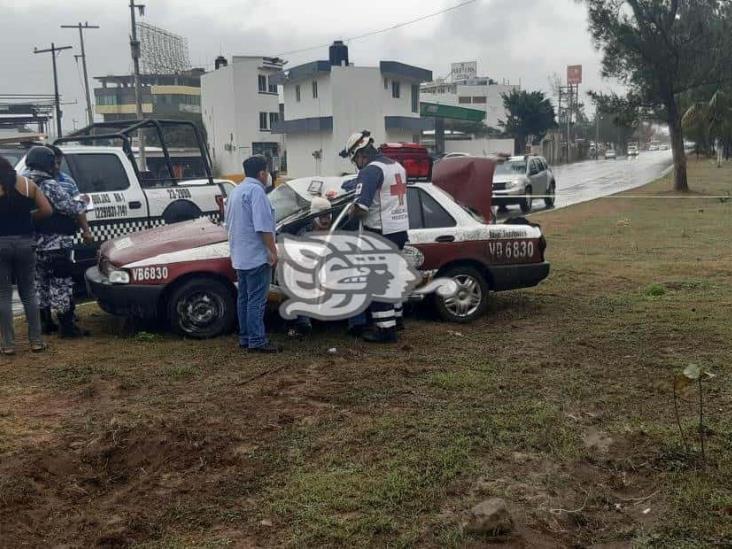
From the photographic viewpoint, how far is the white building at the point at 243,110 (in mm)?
53438

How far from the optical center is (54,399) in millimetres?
5211

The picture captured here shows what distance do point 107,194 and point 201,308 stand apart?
308 centimetres

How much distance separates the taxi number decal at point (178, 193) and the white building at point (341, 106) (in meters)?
33.7

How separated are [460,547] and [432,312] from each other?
4537 millimetres

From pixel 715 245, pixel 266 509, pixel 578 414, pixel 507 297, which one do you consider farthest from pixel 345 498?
pixel 715 245

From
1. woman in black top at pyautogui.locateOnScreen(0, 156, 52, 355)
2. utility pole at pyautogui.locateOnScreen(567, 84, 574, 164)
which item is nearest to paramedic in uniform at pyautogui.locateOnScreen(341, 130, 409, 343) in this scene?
woman in black top at pyautogui.locateOnScreen(0, 156, 52, 355)

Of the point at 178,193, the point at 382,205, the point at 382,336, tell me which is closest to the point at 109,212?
the point at 178,193

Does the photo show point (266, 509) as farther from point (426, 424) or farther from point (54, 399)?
point (54, 399)

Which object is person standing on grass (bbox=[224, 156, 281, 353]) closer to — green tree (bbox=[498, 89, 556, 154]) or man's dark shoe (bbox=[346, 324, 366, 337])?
man's dark shoe (bbox=[346, 324, 366, 337])

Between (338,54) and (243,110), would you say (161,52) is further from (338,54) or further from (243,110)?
(338,54)

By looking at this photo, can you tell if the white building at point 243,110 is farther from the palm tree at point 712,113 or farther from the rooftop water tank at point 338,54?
the palm tree at point 712,113

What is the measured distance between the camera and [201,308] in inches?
267

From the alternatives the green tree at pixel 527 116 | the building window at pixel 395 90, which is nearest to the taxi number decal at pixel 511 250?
the building window at pixel 395 90

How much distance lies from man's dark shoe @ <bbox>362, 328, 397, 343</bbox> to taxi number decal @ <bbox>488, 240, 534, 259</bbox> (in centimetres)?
148
